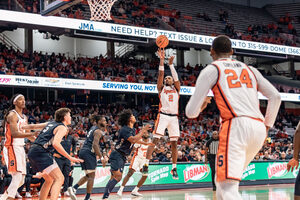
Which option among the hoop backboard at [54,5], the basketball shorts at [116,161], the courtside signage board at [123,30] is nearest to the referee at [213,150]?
the basketball shorts at [116,161]

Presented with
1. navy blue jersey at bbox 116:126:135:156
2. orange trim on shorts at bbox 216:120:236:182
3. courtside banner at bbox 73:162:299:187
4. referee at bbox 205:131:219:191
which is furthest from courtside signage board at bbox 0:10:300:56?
orange trim on shorts at bbox 216:120:236:182

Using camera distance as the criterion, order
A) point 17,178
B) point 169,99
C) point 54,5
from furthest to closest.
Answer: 1. point 54,5
2. point 169,99
3. point 17,178

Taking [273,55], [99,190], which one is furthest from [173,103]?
[273,55]

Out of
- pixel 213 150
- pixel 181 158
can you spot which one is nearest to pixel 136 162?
pixel 213 150

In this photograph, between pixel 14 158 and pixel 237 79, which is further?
pixel 14 158

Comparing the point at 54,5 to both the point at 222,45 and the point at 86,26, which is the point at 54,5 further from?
the point at 86,26

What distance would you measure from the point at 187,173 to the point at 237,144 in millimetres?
13087

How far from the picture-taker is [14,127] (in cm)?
769

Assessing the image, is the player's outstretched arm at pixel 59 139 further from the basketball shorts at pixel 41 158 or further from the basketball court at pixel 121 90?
the basketball court at pixel 121 90

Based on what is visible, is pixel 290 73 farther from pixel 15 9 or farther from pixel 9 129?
pixel 9 129

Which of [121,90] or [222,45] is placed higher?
[222,45]

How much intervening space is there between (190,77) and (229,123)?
2646cm

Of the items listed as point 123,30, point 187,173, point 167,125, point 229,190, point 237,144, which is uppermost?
point 123,30

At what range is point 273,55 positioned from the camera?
110 ft
